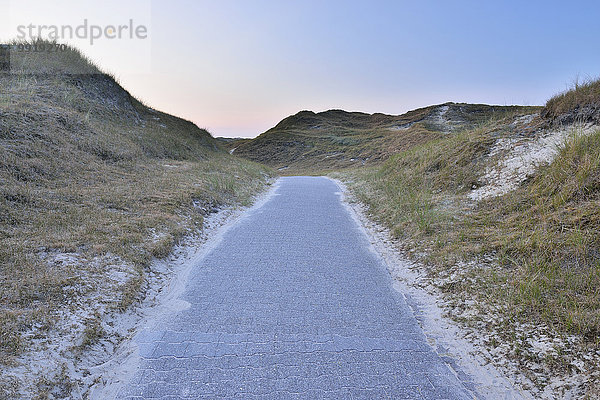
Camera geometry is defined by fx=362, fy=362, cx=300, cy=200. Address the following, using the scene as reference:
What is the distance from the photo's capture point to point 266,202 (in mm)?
11430

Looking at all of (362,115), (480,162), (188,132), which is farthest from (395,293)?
(362,115)

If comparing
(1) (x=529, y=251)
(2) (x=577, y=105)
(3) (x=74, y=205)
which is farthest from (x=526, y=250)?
(3) (x=74, y=205)

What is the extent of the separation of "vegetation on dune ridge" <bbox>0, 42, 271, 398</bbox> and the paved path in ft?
2.78

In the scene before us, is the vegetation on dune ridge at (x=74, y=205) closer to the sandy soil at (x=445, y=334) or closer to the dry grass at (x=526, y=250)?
the sandy soil at (x=445, y=334)

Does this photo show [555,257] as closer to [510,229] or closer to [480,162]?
[510,229]

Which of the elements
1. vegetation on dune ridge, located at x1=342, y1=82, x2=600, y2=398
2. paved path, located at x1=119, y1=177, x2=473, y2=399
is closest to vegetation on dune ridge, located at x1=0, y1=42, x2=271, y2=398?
paved path, located at x1=119, y1=177, x2=473, y2=399

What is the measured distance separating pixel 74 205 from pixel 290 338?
5365 mm

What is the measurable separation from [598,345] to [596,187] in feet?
11.5

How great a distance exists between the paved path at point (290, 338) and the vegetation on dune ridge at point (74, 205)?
847mm

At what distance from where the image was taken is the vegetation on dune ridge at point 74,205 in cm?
366

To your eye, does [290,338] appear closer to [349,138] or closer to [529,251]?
[529,251]

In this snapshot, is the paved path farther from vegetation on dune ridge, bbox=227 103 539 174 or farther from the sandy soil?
vegetation on dune ridge, bbox=227 103 539 174

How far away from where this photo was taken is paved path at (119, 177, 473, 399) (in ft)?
9.54

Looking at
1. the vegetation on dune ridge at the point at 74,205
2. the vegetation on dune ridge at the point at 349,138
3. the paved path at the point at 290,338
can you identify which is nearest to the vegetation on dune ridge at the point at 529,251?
the paved path at the point at 290,338
